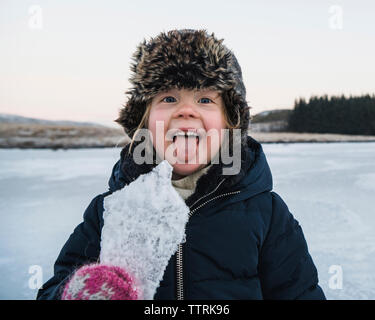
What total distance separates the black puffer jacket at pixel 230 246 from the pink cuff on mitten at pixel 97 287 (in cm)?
18

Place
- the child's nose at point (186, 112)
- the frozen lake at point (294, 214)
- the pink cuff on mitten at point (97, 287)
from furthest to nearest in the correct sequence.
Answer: the frozen lake at point (294, 214), the child's nose at point (186, 112), the pink cuff on mitten at point (97, 287)

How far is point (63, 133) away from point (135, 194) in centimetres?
1078

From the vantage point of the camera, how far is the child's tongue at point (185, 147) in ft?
3.02

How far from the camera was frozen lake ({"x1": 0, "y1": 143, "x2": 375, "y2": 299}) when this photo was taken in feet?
5.82

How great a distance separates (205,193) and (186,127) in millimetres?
218

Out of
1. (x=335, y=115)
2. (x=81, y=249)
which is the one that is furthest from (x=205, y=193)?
(x=335, y=115)

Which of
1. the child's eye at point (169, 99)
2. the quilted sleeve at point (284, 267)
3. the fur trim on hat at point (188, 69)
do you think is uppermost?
the fur trim on hat at point (188, 69)

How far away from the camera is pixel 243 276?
93 centimetres

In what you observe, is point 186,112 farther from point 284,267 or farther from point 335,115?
point 335,115

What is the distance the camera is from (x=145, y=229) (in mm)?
832

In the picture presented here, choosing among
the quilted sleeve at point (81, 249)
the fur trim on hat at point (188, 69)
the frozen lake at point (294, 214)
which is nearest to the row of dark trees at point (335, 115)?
the frozen lake at point (294, 214)

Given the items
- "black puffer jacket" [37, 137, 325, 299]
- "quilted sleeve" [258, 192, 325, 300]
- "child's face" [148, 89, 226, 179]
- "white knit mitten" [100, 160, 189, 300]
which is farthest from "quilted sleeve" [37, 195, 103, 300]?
"quilted sleeve" [258, 192, 325, 300]

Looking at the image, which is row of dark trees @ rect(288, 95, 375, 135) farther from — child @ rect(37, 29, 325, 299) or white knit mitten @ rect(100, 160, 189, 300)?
A: white knit mitten @ rect(100, 160, 189, 300)

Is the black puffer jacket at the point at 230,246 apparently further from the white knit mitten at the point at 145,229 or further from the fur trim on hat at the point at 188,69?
the fur trim on hat at the point at 188,69
